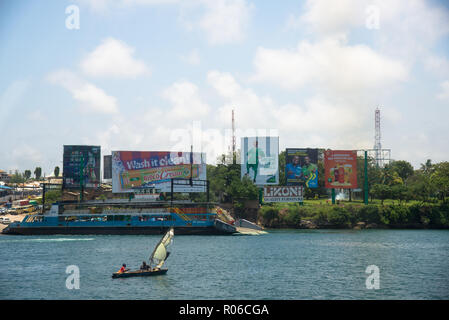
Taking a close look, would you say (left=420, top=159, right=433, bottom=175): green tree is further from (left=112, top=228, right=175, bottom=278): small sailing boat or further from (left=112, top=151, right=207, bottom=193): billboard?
(left=112, top=228, right=175, bottom=278): small sailing boat

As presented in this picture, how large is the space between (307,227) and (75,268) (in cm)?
6941

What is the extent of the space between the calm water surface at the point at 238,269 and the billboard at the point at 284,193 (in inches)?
1210

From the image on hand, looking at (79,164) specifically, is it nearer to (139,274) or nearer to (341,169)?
(341,169)

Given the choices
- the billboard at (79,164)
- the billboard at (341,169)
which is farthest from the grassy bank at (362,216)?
the billboard at (79,164)

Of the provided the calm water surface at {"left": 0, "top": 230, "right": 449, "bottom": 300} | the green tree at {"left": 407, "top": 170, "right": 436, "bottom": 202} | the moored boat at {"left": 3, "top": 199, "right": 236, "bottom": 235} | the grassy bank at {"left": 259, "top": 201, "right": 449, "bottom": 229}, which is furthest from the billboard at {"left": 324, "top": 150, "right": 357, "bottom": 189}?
the calm water surface at {"left": 0, "top": 230, "right": 449, "bottom": 300}

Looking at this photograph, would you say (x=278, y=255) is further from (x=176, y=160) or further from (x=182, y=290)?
(x=176, y=160)

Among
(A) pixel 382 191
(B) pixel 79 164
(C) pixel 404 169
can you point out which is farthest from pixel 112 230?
(C) pixel 404 169

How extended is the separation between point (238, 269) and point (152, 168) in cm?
6510

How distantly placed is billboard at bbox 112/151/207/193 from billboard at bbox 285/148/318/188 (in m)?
20.0

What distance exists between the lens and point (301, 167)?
114000 mm

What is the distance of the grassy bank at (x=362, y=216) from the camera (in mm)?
110312
